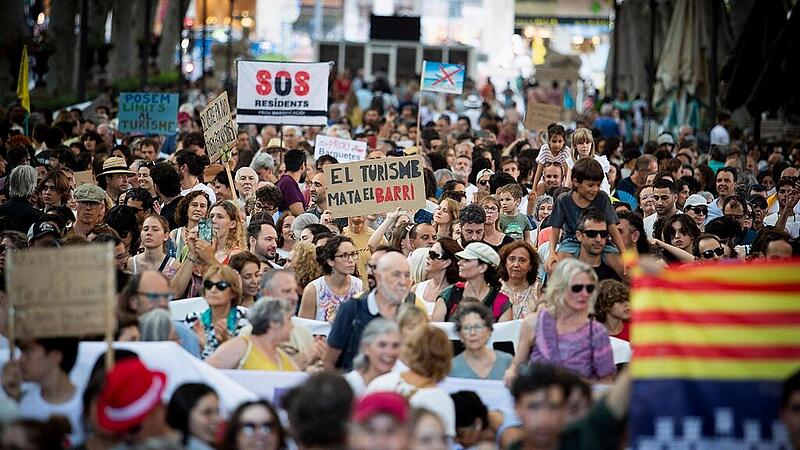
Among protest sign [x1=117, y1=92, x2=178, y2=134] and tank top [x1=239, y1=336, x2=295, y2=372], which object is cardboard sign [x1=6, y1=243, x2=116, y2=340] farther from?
protest sign [x1=117, y1=92, x2=178, y2=134]

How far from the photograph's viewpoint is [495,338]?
11.1 m

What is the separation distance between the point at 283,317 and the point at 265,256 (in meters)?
3.37

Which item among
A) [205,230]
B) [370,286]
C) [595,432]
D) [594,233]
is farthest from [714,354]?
[205,230]

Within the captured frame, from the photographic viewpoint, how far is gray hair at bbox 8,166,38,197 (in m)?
15.5

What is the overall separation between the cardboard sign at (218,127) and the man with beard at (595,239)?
5153 millimetres

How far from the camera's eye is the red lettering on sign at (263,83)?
70.2 feet

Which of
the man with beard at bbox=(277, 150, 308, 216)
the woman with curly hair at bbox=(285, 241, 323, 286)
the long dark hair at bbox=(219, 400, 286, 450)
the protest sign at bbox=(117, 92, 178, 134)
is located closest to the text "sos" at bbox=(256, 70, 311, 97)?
the protest sign at bbox=(117, 92, 178, 134)

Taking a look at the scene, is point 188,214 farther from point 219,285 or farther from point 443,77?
point 443,77

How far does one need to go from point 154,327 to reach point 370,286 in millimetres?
3180

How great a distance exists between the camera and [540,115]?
24641 millimetres

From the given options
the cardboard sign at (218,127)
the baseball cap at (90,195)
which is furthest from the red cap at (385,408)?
the cardboard sign at (218,127)

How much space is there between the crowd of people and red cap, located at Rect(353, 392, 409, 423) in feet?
0.05

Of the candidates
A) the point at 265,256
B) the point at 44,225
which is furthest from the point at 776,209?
the point at 44,225

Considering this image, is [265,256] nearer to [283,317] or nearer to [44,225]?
[44,225]
